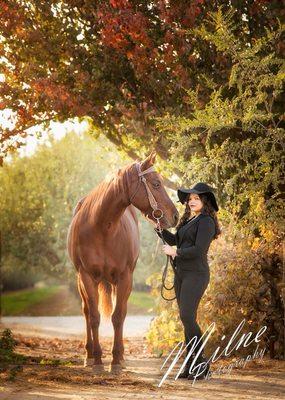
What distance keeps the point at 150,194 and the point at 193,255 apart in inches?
50.7

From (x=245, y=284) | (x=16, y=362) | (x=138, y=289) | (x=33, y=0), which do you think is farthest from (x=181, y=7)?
(x=138, y=289)

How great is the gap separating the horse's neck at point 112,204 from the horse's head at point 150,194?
205 millimetres

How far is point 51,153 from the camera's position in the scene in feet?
120

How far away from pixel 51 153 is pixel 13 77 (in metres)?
23.9

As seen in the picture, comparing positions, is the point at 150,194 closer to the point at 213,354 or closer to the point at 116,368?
the point at 116,368

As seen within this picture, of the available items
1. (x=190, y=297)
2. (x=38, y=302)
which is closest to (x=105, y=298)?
(x=190, y=297)

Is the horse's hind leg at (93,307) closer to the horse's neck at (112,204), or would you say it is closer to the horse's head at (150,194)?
the horse's neck at (112,204)

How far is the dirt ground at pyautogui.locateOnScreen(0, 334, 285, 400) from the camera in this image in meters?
7.09

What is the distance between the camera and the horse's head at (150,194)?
8.67 m

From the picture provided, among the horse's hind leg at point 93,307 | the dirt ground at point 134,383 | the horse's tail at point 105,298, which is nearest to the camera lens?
the dirt ground at point 134,383

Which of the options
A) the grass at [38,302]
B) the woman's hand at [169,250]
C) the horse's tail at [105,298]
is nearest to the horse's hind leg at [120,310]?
the horse's tail at [105,298]

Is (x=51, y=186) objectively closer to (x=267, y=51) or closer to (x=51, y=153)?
(x=51, y=153)

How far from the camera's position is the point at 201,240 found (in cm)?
777

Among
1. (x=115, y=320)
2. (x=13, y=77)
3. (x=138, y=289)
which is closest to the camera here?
(x=115, y=320)
